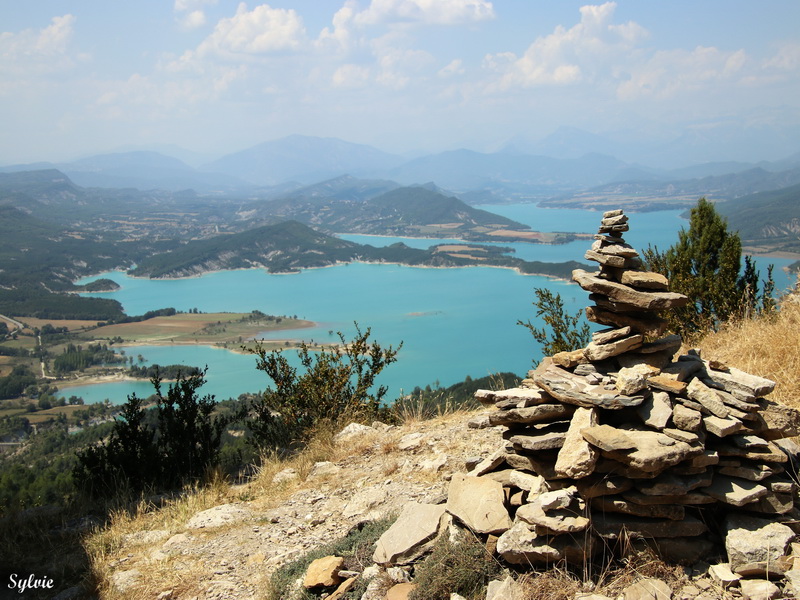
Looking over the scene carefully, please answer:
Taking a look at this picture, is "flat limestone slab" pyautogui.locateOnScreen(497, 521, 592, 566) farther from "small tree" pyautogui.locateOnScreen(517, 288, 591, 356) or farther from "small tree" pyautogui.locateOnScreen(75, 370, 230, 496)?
"small tree" pyautogui.locateOnScreen(75, 370, 230, 496)

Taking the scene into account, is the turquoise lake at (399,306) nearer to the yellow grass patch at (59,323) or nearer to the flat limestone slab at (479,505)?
the yellow grass patch at (59,323)

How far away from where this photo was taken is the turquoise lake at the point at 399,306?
209 feet

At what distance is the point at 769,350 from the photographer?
584cm

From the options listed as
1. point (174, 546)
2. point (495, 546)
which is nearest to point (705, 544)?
point (495, 546)

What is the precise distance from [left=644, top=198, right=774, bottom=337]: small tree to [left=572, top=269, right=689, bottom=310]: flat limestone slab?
180 inches

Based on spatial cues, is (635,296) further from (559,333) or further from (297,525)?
(559,333)

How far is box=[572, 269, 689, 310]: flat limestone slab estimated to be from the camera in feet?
13.1

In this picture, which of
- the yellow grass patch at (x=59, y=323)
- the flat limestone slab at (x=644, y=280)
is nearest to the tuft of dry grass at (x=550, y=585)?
the flat limestone slab at (x=644, y=280)

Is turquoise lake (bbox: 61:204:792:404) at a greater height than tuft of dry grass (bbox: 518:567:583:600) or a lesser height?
lesser

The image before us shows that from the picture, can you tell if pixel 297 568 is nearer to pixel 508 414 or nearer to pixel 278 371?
pixel 508 414

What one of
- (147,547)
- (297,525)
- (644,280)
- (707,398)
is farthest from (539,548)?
(147,547)

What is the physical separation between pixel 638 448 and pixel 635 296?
1215mm

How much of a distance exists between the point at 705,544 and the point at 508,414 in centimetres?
145

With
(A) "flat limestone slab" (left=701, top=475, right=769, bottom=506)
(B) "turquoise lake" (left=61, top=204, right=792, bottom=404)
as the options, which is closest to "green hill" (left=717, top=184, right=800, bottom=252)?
(B) "turquoise lake" (left=61, top=204, right=792, bottom=404)
